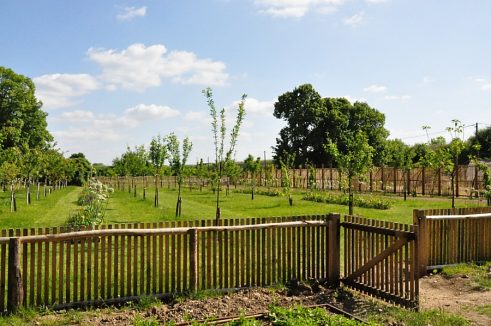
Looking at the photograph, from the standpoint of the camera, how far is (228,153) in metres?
18.4

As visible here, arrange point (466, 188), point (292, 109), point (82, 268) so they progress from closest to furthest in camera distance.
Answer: point (82, 268) → point (466, 188) → point (292, 109)

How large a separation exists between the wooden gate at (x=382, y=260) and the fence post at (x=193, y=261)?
9.02 ft

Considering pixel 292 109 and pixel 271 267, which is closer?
pixel 271 267

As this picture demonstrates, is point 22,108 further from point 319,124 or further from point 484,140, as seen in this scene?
point 484,140

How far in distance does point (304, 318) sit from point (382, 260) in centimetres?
229

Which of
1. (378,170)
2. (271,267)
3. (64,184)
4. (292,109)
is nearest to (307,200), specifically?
(378,170)

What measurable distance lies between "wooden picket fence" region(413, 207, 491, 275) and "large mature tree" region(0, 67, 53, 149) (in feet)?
160

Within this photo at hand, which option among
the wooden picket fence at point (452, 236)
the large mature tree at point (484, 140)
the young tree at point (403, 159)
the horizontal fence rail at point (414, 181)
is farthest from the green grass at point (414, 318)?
the large mature tree at point (484, 140)

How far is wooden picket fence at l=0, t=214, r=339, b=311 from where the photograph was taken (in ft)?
22.3

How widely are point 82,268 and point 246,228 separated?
2691 millimetres

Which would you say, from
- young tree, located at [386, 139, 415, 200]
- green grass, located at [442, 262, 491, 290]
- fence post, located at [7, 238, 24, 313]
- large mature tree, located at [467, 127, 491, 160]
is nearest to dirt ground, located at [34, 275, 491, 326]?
green grass, located at [442, 262, 491, 290]

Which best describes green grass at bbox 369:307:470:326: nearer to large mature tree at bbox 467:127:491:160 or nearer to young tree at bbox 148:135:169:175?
young tree at bbox 148:135:169:175

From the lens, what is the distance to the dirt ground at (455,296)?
718 cm

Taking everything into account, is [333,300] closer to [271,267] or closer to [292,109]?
[271,267]
